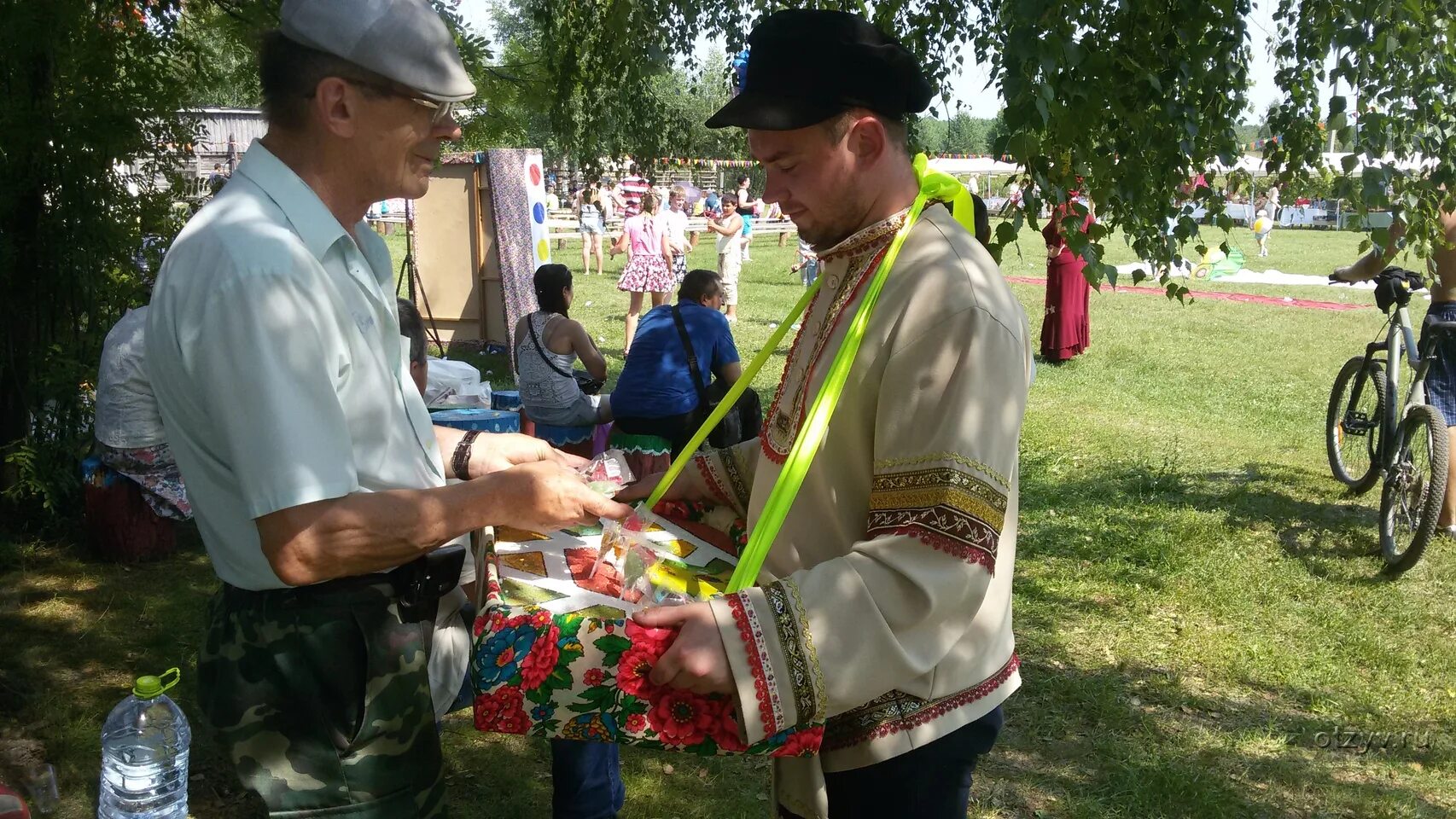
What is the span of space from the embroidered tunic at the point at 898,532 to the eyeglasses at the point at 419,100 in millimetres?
741

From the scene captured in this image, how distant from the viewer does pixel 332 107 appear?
5.99 ft

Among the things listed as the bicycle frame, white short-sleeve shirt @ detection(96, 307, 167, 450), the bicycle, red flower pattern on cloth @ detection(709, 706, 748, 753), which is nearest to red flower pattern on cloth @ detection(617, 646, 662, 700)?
red flower pattern on cloth @ detection(709, 706, 748, 753)

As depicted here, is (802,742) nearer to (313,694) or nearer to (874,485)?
(874,485)

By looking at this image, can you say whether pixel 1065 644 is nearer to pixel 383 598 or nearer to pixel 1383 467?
pixel 1383 467

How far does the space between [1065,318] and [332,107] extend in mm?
11438

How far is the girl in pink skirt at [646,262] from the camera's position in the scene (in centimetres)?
1367

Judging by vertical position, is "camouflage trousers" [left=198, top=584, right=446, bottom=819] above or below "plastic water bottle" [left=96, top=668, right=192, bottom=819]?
above

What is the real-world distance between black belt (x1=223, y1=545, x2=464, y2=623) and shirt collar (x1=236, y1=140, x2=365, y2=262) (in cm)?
54

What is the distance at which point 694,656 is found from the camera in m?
1.54

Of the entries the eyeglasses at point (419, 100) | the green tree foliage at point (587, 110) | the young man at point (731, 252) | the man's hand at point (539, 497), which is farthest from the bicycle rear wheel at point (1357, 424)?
the young man at point (731, 252)

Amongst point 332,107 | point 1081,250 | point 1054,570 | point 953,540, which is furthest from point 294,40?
point 1054,570

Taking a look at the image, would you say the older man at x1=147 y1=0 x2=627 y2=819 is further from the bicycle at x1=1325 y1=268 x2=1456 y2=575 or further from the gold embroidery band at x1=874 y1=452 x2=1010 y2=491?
the bicycle at x1=1325 y1=268 x2=1456 y2=575

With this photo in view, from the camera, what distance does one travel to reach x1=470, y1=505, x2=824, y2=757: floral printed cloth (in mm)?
1605

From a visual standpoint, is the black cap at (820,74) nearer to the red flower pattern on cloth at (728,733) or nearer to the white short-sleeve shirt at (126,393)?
the red flower pattern on cloth at (728,733)
